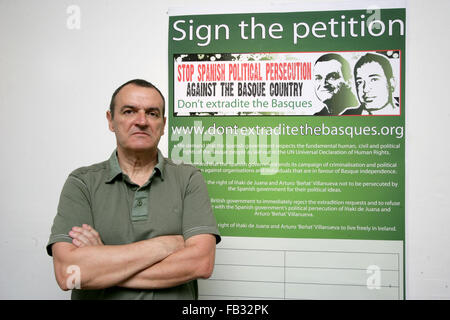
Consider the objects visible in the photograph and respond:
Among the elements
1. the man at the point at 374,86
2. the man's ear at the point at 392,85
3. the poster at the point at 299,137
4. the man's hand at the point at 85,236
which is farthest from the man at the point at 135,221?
the man's ear at the point at 392,85

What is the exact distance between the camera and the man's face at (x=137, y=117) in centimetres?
151

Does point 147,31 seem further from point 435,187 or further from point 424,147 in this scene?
point 435,187

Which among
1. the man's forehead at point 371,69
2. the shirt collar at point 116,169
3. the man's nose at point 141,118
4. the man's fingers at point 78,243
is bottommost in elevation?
the man's fingers at point 78,243

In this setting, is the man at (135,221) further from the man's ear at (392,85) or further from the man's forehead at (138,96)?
the man's ear at (392,85)

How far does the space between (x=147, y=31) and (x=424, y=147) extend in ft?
5.96

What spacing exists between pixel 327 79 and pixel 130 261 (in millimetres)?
1493

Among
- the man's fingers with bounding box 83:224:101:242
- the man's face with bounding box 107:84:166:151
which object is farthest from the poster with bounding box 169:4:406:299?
the man's fingers with bounding box 83:224:101:242

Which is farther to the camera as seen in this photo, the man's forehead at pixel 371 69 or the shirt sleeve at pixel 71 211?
the man's forehead at pixel 371 69

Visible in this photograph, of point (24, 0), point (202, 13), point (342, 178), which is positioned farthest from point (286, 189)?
→ point (24, 0)

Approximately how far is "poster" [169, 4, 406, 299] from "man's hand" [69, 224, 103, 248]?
0.79 metres

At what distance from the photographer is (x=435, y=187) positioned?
1.91m

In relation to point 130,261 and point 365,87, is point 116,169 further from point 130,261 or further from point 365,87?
point 365,87

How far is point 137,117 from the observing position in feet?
4.97

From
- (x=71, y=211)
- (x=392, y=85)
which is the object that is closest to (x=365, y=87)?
(x=392, y=85)
